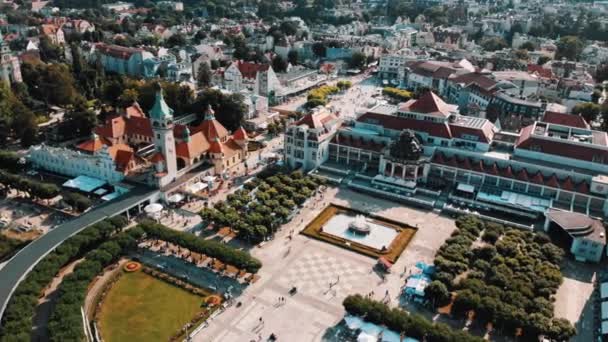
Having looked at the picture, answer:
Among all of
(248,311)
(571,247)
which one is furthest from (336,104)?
(248,311)

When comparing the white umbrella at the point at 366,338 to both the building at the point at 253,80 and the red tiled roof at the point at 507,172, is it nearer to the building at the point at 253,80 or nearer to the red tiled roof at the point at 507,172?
the red tiled roof at the point at 507,172

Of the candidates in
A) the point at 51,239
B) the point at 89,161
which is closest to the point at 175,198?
the point at 89,161

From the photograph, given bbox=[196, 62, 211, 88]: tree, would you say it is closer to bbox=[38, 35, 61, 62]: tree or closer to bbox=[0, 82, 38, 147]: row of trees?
bbox=[0, 82, 38, 147]: row of trees

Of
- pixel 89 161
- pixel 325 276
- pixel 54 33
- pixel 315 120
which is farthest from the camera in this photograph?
pixel 54 33

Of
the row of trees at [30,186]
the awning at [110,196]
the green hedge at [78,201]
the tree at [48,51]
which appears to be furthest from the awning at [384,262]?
the tree at [48,51]

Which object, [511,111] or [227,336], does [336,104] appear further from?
[227,336]

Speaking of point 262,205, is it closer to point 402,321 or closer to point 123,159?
point 123,159
